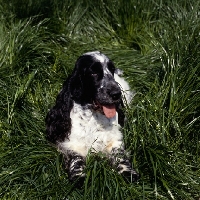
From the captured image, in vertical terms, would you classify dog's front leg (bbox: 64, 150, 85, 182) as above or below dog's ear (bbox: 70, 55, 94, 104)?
below

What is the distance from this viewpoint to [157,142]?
13.1 ft

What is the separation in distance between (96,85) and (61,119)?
44 centimetres

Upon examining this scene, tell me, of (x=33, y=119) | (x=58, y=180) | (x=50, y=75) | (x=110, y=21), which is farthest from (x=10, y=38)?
(x=58, y=180)

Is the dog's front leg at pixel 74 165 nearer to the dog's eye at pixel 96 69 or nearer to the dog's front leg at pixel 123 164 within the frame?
the dog's front leg at pixel 123 164

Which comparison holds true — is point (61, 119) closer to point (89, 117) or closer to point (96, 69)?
point (89, 117)

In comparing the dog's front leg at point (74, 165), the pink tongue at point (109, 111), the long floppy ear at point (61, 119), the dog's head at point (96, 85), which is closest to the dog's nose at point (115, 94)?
the dog's head at point (96, 85)

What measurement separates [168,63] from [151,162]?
1.10m

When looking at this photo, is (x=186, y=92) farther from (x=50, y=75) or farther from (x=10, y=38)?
(x=10, y=38)

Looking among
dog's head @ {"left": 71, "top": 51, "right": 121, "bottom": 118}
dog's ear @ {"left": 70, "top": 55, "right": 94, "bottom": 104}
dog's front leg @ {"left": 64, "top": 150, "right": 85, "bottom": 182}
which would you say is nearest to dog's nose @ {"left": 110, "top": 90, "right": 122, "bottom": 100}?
dog's head @ {"left": 71, "top": 51, "right": 121, "bottom": 118}

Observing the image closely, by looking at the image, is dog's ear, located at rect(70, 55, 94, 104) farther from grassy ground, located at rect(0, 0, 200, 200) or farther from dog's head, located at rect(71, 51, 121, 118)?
grassy ground, located at rect(0, 0, 200, 200)

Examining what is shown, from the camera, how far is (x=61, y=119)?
13.9 feet

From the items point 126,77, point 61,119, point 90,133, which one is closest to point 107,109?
point 90,133

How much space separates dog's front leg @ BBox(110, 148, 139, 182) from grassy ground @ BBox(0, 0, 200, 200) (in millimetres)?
60

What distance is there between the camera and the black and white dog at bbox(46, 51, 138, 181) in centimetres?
404
